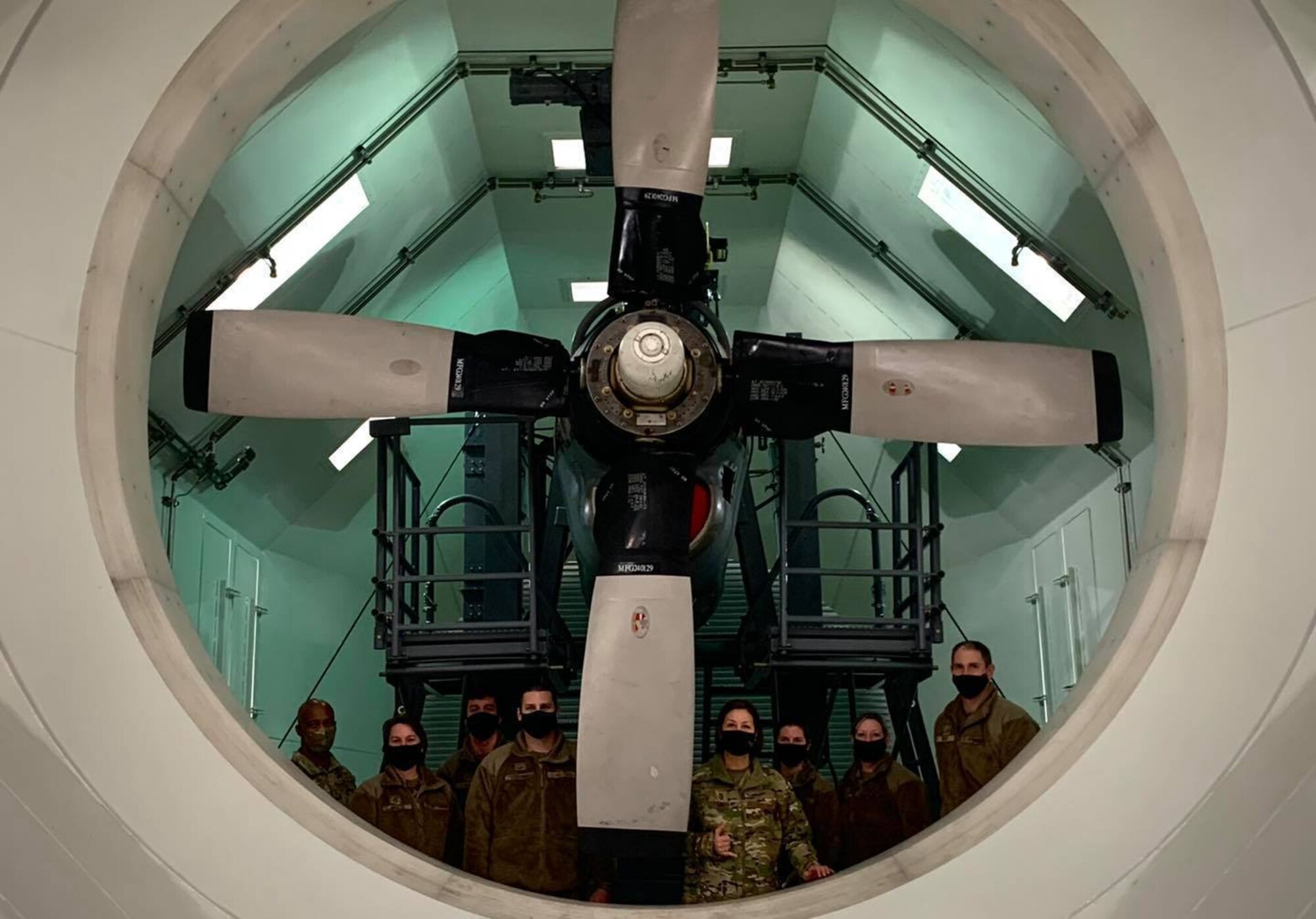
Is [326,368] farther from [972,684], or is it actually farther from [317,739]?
[972,684]

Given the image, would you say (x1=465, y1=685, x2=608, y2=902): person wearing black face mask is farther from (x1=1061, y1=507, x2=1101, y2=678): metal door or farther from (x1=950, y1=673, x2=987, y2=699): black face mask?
(x1=1061, y1=507, x2=1101, y2=678): metal door

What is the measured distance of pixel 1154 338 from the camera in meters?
5.28

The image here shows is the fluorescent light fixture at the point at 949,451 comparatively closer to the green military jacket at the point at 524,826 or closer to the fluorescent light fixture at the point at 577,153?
the fluorescent light fixture at the point at 577,153

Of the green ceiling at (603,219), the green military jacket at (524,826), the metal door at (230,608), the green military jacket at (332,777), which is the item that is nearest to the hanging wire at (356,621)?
the green ceiling at (603,219)

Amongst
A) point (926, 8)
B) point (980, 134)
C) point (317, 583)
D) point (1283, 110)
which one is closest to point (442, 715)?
point (317, 583)

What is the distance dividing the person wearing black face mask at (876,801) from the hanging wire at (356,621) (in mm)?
3267

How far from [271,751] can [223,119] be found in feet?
7.26

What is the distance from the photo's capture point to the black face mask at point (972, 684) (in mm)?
6273

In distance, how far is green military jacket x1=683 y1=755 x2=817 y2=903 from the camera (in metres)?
5.88

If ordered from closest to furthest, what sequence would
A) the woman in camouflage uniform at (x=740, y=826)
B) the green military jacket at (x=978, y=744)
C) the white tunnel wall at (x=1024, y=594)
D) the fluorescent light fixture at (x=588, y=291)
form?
the woman in camouflage uniform at (x=740, y=826) → the green military jacket at (x=978, y=744) → the white tunnel wall at (x=1024, y=594) → the fluorescent light fixture at (x=588, y=291)

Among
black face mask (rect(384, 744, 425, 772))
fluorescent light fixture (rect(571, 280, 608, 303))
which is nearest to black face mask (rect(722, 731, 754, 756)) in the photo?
black face mask (rect(384, 744, 425, 772))

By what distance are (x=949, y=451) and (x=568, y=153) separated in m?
3.24

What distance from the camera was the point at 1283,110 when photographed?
4.76 m

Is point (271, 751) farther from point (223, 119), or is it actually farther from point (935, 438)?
point (935, 438)
